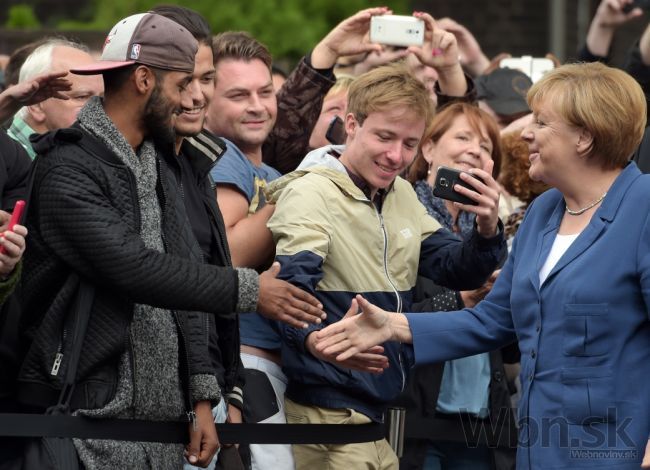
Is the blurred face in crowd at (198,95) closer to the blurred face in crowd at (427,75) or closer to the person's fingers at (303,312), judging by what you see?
the person's fingers at (303,312)

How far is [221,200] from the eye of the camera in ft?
16.9

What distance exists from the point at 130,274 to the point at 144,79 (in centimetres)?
66

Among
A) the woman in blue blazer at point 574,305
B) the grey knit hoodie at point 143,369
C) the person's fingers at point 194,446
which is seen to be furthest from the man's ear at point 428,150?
the person's fingers at point 194,446

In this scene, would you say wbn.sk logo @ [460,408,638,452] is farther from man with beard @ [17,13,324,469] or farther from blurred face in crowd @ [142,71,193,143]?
blurred face in crowd @ [142,71,193,143]

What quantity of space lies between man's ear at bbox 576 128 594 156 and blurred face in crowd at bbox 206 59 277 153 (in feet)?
5.43

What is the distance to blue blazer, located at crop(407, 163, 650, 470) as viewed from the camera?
4090 millimetres

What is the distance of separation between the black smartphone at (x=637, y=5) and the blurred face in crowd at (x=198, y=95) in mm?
2428

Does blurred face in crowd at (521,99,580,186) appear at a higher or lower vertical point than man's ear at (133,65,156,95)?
lower

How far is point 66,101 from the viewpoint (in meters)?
5.72

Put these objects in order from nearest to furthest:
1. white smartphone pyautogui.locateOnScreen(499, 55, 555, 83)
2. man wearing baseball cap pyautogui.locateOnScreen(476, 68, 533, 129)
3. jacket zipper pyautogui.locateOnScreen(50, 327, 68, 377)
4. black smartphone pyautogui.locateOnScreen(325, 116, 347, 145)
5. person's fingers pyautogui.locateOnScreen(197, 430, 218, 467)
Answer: jacket zipper pyautogui.locateOnScreen(50, 327, 68, 377)
person's fingers pyautogui.locateOnScreen(197, 430, 218, 467)
black smartphone pyautogui.locateOnScreen(325, 116, 347, 145)
man wearing baseball cap pyautogui.locateOnScreen(476, 68, 533, 129)
white smartphone pyautogui.locateOnScreen(499, 55, 555, 83)

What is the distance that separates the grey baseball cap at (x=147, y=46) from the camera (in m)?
4.16

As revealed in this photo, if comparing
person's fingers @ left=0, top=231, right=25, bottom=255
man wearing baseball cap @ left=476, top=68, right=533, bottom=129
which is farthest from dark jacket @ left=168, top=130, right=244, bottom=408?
man wearing baseball cap @ left=476, top=68, right=533, bottom=129

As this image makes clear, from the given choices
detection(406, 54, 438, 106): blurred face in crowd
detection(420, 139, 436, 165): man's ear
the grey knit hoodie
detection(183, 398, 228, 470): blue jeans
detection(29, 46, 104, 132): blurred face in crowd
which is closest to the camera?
the grey knit hoodie

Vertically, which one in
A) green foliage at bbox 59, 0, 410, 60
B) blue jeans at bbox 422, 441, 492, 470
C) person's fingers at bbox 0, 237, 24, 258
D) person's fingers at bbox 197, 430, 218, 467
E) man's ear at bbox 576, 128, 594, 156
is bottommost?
green foliage at bbox 59, 0, 410, 60
